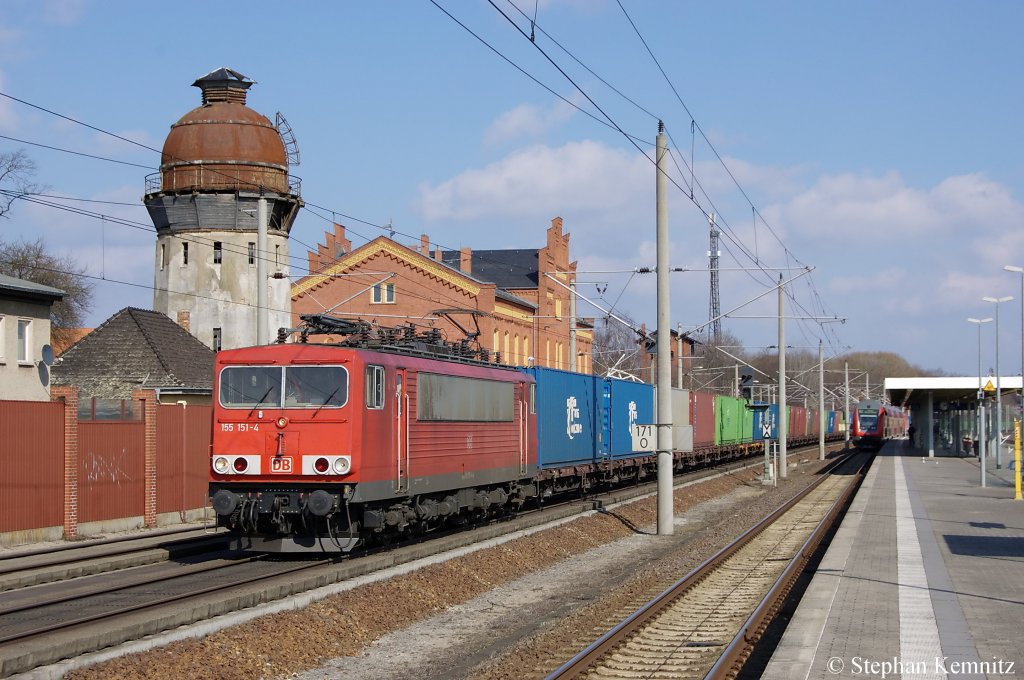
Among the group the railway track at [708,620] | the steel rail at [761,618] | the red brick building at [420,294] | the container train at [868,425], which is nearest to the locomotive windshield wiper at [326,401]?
the railway track at [708,620]

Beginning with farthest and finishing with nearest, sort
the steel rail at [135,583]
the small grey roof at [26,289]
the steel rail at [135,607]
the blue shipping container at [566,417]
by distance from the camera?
the small grey roof at [26,289] < the blue shipping container at [566,417] < the steel rail at [135,583] < the steel rail at [135,607]

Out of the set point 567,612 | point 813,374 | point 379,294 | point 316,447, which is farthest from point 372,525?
point 813,374

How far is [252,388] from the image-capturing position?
17719 millimetres

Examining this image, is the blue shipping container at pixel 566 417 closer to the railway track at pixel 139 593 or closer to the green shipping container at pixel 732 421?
the railway track at pixel 139 593

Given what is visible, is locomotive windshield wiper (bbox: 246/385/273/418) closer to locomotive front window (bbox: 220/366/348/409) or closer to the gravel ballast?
locomotive front window (bbox: 220/366/348/409)

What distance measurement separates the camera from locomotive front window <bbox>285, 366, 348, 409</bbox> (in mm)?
A: 17156

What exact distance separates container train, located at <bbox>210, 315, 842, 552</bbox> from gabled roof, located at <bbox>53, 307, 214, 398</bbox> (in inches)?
594

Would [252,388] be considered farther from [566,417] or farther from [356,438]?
[566,417]

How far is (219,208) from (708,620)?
39.9m

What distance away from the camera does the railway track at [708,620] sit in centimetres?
1105

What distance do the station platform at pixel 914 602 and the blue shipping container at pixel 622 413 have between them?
8.54 metres

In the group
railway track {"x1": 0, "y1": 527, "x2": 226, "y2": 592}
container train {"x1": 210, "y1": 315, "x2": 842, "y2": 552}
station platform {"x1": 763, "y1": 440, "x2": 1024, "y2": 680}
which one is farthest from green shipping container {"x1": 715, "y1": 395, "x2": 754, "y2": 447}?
railway track {"x1": 0, "y1": 527, "x2": 226, "y2": 592}

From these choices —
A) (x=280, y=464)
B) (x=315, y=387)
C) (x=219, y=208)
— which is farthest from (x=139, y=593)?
(x=219, y=208)

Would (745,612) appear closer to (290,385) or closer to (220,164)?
(290,385)
